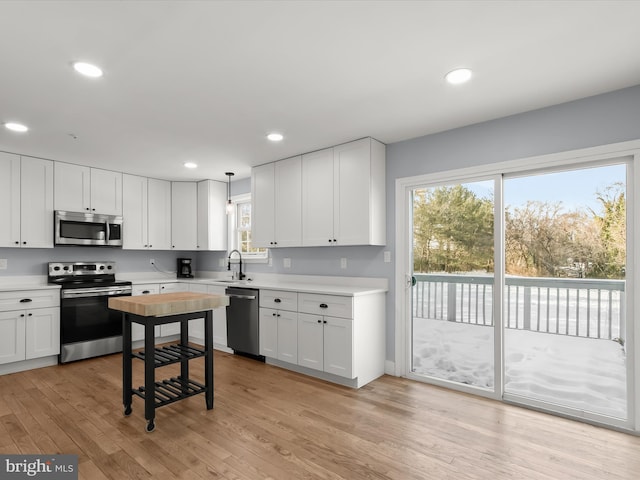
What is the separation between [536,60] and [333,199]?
2.09 m

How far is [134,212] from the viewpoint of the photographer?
5078mm

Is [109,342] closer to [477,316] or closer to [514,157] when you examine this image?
[477,316]

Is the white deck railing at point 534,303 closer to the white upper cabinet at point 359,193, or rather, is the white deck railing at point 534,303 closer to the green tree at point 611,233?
the green tree at point 611,233

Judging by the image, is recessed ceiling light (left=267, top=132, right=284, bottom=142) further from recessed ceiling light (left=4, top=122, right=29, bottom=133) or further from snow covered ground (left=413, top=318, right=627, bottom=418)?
snow covered ground (left=413, top=318, right=627, bottom=418)

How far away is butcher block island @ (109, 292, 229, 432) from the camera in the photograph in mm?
2510

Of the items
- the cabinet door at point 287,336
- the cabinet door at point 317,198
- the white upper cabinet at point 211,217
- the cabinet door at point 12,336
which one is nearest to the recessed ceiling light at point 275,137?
the cabinet door at point 317,198

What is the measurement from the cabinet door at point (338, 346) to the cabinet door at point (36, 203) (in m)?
3.50

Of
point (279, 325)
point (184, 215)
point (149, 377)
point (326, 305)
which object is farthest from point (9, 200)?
point (326, 305)

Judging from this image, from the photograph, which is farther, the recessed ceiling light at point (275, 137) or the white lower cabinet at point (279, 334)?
the white lower cabinet at point (279, 334)

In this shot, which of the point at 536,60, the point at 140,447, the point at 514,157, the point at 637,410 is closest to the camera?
the point at 536,60

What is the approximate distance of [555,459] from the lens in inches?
84.5

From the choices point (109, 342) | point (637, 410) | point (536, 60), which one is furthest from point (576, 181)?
point (109, 342)

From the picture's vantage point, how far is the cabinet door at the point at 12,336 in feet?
12.2

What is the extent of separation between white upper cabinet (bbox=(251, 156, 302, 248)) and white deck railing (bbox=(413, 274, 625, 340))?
1515 mm
